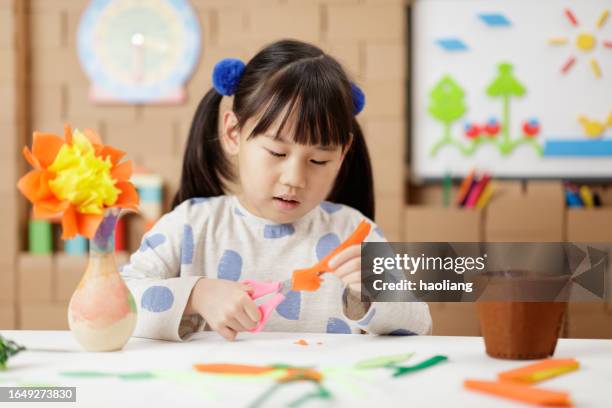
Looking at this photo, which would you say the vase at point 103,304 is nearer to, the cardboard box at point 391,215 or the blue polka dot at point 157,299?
the blue polka dot at point 157,299

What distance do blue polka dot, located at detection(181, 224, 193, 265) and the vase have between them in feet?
1.30

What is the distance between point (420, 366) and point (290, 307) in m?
0.55

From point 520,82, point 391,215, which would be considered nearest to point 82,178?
point 391,215

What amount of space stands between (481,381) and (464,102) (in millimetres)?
1867

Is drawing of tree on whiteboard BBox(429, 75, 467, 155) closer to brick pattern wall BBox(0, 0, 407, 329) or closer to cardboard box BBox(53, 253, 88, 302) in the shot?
brick pattern wall BBox(0, 0, 407, 329)

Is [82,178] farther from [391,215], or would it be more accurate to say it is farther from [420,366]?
[391,215]

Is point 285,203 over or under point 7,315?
over

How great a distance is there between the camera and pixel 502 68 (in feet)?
7.75

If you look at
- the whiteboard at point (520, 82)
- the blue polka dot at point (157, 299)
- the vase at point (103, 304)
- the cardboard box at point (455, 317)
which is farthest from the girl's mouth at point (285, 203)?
the whiteboard at point (520, 82)

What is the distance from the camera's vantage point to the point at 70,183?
710mm

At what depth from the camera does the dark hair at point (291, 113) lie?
3.44 feet

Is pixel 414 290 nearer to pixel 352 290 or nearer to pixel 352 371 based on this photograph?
pixel 352 290

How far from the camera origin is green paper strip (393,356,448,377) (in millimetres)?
653

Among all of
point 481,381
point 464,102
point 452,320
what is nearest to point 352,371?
point 481,381
